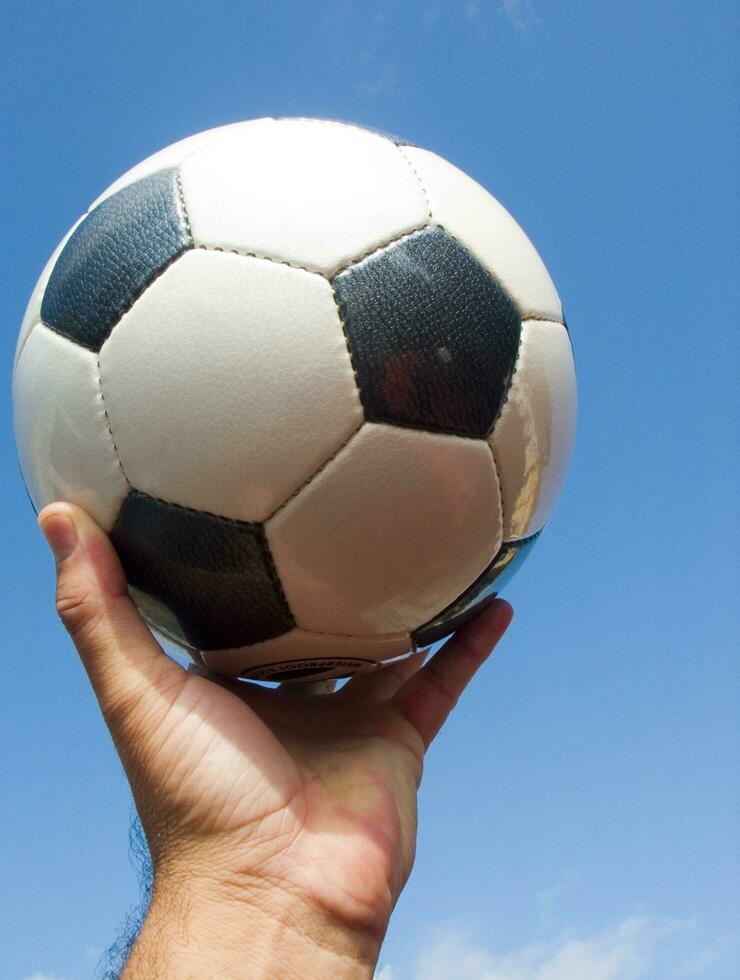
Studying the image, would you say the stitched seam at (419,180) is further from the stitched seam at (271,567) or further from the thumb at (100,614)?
the thumb at (100,614)

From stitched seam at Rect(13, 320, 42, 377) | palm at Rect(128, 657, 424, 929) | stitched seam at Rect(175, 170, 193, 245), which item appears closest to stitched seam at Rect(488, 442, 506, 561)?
palm at Rect(128, 657, 424, 929)

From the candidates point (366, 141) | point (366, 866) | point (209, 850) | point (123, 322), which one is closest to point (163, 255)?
point (123, 322)

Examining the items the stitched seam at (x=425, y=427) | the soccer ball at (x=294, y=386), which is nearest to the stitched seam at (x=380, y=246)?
the soccer ball at (x=294, y=386)

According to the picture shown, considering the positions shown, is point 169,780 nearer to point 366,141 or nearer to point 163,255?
point 163,255

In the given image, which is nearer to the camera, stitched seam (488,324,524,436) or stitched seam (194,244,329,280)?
stitched seam (194,244,329,280)

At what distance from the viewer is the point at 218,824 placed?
256 centimetres

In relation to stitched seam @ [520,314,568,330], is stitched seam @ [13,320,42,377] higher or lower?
lower

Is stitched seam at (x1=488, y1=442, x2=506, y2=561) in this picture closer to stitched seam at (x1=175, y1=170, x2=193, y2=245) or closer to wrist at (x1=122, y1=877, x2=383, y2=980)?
stitched seam at (x1=175, y1=170, x2=193, y2=245)

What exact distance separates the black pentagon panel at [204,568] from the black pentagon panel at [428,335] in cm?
52

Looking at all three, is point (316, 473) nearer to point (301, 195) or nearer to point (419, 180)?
point (301, 195)

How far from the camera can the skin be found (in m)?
2.44

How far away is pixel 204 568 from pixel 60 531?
17.5 inches

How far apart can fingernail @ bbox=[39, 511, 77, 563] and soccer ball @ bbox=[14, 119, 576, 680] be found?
0.24 feet

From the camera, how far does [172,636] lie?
296cm
